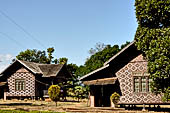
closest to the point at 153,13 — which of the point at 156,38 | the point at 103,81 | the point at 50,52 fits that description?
the point at 156,38

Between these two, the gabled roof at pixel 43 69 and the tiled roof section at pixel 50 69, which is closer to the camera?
the gabled roof at pixel 43 69

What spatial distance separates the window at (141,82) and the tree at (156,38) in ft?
21.9

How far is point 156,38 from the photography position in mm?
18031

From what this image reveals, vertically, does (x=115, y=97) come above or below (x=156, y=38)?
below

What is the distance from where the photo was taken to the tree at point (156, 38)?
1702cm

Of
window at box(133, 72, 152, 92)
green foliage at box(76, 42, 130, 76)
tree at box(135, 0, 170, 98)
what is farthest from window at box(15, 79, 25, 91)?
tree at box(135, 0, 170, 98)

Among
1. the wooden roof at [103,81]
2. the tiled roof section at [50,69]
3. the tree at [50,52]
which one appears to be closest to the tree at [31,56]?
the tree at [50,52]

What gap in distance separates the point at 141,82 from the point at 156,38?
8.05 m

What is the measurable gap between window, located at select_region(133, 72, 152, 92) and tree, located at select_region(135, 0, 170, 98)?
21.9ft

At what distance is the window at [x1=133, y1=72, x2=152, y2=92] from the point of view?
81.6 ft

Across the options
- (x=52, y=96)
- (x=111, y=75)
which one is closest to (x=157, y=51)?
(x=111, y=75)

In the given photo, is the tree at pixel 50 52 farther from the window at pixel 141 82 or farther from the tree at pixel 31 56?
the window at pixel 141 82

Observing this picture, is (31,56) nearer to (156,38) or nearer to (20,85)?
(20,85)

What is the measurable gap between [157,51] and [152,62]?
83 centimetres
